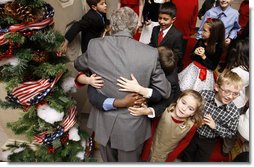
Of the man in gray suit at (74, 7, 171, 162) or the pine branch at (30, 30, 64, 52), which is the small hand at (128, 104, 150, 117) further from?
the pine branch at (30, 30, 64, 52)

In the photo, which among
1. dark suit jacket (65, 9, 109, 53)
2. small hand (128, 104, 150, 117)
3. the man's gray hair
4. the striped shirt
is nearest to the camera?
the man's gray hair

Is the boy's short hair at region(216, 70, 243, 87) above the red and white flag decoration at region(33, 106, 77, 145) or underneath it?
above

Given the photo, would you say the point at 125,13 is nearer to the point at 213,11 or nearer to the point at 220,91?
the point at 220,91

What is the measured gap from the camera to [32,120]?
1.68 m

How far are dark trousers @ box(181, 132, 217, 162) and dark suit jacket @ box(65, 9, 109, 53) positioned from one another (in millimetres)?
1328

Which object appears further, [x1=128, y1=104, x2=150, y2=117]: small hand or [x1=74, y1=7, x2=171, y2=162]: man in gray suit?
[x1=128, y1=104, x2=150, y2=117]: small hand

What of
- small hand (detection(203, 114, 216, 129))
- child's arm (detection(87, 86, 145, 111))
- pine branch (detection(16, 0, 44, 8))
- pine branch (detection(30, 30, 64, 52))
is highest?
pine branch (detection(16, 0, 44, 8))

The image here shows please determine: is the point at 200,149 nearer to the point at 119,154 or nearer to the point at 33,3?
the point at 119,154

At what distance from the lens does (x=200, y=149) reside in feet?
6.62

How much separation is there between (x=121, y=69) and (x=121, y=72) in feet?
0.06

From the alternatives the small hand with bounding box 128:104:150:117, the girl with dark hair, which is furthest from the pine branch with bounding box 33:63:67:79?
the girl with dark hair

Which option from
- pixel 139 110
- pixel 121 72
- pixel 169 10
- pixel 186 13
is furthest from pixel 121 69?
pixel 186 13

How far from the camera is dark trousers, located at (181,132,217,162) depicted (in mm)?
1971

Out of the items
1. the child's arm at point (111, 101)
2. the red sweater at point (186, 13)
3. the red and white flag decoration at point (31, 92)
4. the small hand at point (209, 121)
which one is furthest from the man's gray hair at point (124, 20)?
the red sweater at point (186, 13)
